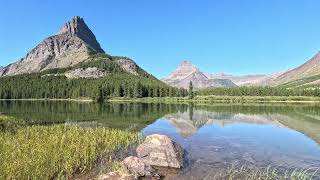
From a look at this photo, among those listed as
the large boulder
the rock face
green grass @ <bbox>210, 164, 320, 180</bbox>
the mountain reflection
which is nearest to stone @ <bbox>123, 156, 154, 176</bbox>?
the rock face

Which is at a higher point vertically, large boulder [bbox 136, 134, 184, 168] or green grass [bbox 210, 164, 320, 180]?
large boulder [bbox 136, 134, 184, 168]

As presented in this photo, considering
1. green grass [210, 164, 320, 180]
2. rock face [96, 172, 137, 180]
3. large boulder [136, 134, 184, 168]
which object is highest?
large boulder [136, 134, 184, 168]

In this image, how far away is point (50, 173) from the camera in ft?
87.4

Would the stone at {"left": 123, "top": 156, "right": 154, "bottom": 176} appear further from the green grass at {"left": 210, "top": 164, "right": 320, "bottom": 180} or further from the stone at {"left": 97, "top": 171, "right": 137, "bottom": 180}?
the green grass at {"left": 210, "top": 164, "right": 320, "bottom": 180}

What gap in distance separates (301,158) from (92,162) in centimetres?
2257

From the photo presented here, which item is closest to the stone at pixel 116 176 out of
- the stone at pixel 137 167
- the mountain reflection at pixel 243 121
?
the stone at pixel 137 167

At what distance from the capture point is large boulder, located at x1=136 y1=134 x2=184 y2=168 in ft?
110

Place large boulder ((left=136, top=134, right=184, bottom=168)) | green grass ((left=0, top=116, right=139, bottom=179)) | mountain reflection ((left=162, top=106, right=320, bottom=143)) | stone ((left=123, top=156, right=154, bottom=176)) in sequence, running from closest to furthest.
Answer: green grass ((left=0, top=116, right=139, bottom=179)) < stone ((left=123, top=156, right=154, bottom=176)) < large boulder ((left=136, top=134, right=184, bottom=168)) < mountain reflection ((left=162, top=106, right=320, bottom=143))

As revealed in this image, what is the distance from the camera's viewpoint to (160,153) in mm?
34188

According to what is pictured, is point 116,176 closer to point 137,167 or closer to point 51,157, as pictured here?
point 137,167

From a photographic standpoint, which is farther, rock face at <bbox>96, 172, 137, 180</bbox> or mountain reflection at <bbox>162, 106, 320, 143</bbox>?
mountain reflection at <bbox>162, 106, 320, 143</bbox>

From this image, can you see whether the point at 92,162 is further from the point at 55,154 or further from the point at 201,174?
the point at 201,174

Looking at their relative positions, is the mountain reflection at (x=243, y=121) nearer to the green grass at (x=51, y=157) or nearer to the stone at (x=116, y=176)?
the green grass at (x=51, y=157)

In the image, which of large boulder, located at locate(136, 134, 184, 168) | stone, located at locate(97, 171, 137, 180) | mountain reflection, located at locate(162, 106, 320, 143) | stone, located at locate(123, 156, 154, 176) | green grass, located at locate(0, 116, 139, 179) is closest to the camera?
green grass, located at locate(0, 116, 139, 179)
